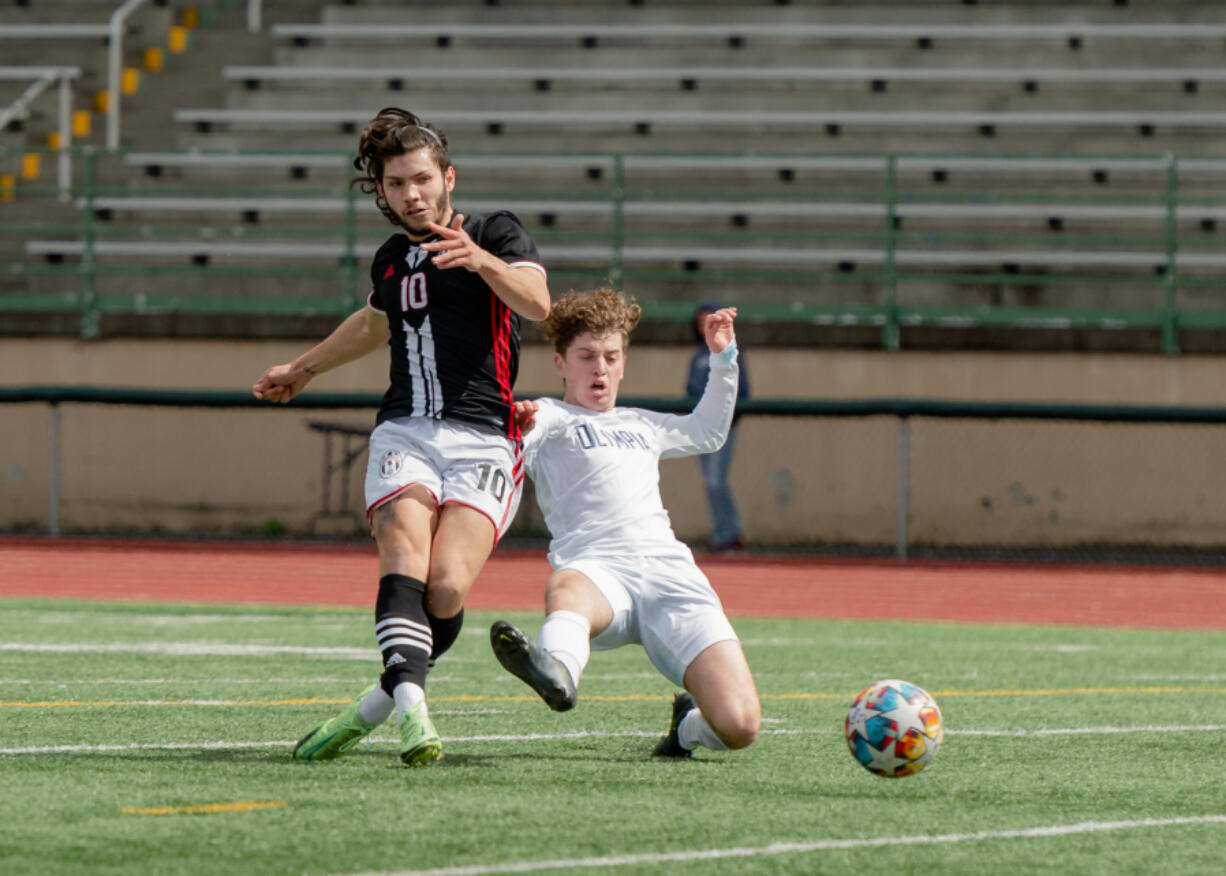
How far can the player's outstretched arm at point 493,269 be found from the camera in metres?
5.28

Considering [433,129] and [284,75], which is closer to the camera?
[433,129]

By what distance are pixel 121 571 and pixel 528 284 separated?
34.8 ft

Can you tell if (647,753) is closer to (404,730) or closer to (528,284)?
(404,730)

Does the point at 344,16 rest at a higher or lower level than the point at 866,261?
higher

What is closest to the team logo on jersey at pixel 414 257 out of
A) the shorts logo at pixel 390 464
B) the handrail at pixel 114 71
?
the shorts logo at pixel 390 464

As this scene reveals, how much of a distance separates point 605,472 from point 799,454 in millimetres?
12208

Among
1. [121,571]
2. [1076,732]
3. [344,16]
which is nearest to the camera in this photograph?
[1076,732]

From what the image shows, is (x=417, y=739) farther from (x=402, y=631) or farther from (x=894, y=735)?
(x=894, y=735)

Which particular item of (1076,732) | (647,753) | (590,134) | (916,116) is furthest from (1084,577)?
(647,753)

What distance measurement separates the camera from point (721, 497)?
17.0m

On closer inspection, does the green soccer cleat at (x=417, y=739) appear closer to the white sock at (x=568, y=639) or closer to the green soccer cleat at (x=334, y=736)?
the green soccer cleat at (x=334, y=736)

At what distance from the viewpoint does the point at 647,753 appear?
5938 millimetres

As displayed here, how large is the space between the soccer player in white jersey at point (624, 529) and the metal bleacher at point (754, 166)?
12387 mm

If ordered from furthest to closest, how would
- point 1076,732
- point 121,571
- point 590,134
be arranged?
point 590,134 → point 121,571 → point 1076,732
